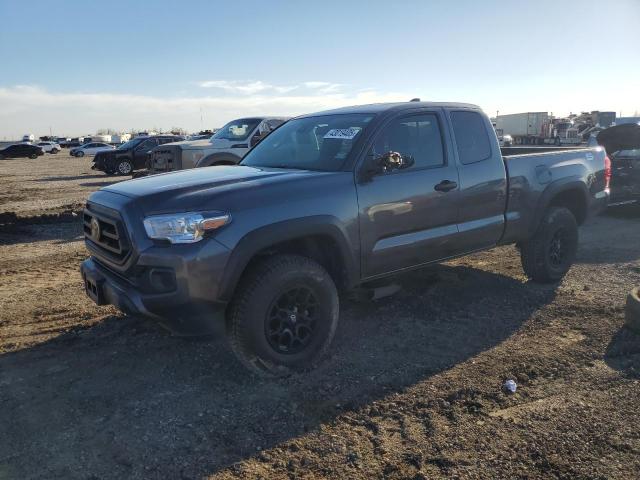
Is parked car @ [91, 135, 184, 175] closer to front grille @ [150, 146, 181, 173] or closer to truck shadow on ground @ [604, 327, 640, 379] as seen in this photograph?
front grille @ [150, 146, 181, 173]

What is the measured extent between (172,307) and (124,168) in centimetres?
2122

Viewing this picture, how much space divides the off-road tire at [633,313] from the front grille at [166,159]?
9137 mm

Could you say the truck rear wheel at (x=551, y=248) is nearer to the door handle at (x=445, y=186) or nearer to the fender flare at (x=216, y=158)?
the door handle at (x=445, y=186)

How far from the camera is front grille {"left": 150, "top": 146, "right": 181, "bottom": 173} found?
11.2 metres

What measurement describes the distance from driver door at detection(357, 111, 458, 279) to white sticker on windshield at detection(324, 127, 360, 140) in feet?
→ 0.65

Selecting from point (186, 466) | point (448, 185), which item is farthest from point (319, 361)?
point (448, 185)

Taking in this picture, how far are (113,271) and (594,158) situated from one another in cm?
549

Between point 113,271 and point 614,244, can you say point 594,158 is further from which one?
point 113,271

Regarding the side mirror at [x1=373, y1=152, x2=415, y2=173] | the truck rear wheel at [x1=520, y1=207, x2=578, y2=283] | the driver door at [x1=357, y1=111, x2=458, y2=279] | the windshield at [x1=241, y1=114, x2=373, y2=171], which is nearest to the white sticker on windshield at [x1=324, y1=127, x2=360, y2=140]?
the windshield at [x1=241, y1=114, x2=373, y2=171]

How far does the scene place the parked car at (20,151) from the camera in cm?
4212

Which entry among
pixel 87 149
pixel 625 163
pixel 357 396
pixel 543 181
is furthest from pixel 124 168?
pixel 87 149

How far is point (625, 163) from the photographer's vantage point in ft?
31.5

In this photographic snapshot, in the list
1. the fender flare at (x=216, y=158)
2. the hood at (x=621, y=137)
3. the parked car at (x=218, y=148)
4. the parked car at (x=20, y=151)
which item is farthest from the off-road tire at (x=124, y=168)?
the parked car at (x=20, y=151)

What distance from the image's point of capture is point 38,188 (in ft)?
57.7
